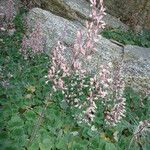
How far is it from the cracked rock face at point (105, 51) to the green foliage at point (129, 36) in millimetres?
1562

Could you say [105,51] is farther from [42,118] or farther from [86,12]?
[42,118]

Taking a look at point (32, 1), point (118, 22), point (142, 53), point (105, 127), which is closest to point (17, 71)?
point (105, 127)

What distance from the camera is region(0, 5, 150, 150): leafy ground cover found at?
7.01m

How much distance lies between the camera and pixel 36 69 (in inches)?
397

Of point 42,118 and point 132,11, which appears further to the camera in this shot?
point 132,11

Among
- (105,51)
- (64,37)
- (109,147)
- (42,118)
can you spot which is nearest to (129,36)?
(105,51)

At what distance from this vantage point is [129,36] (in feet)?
51.0

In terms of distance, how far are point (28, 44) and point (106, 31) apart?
5340 millimetres

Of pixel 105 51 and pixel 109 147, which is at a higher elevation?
pixel 109 147

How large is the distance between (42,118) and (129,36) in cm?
836

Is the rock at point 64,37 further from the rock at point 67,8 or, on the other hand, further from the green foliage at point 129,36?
the green foliage at point 129,36

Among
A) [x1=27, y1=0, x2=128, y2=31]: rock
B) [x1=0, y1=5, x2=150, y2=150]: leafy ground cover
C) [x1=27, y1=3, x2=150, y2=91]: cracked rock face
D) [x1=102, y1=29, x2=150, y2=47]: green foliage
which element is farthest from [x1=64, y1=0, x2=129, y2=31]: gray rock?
→ [x1=0, y1=5, x2=150, y2=150]: leafy ground cover

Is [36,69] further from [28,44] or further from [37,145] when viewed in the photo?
[37,145]

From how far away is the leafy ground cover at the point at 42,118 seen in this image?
7011mm
